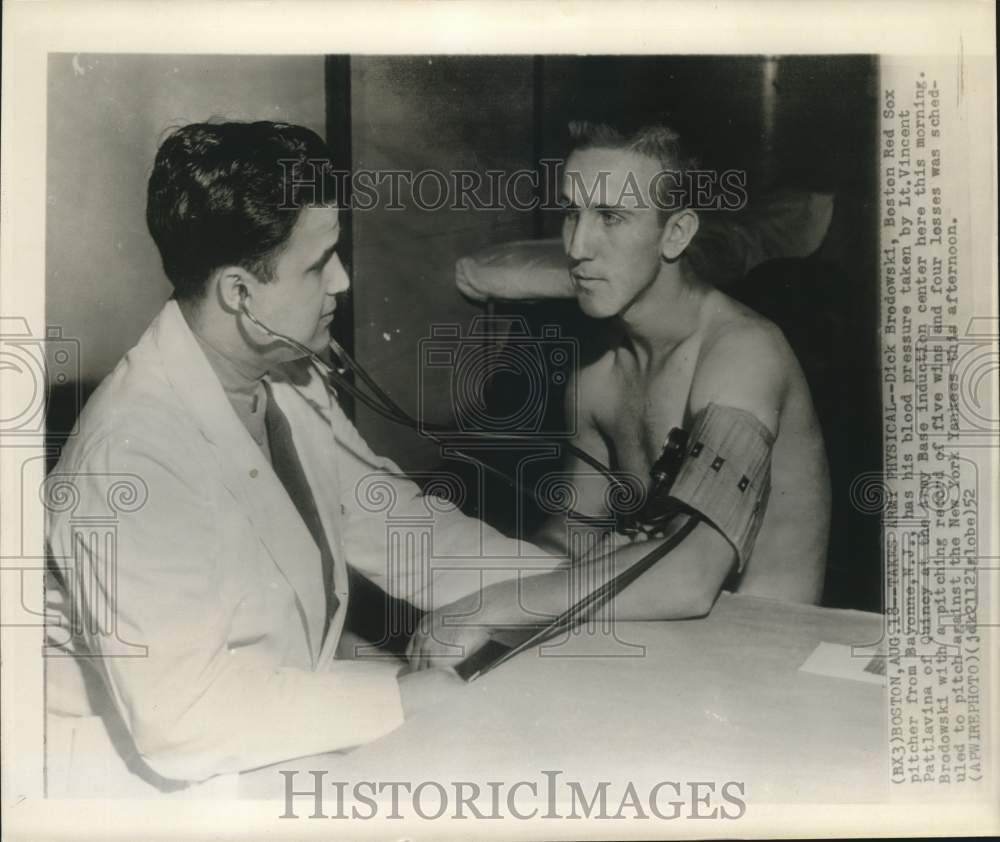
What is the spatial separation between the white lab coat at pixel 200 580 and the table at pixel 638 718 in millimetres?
56

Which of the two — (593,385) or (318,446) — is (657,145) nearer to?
(593,385)

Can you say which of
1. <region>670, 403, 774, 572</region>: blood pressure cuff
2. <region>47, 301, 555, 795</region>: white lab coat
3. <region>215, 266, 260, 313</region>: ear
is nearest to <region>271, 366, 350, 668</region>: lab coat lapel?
<region>47, 301, 555, 795</region>: white lab coat

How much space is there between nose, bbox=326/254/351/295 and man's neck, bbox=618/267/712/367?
399mm

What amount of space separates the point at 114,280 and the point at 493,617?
0.68 meters

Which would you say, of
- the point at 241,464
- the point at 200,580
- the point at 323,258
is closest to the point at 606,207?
the point at 323,258

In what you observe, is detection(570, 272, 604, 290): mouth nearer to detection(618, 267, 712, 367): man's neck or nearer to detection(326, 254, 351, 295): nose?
detection(618, 267, 712, 367): man's neck

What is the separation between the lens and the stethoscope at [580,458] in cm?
133

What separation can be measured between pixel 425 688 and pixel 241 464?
0.39 meters

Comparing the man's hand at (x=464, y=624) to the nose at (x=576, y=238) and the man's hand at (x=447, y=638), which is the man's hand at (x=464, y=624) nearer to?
the man's hand at (x=447, y=638)

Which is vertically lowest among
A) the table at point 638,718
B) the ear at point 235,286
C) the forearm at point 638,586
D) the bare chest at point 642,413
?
the table at point 638,718

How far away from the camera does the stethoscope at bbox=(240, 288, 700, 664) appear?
1.33 metres

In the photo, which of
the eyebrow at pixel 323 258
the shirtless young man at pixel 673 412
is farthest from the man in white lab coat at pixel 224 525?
the shirtless young man at pixel 673 412

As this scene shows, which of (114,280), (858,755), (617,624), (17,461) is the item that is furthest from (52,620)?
(858,755)

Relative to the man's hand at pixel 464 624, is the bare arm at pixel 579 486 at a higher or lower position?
higher
